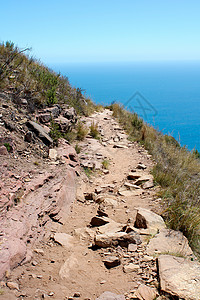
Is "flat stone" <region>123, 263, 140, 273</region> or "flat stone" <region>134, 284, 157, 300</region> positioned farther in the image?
"flat stone" <region>123, 263, 140, 273</region>

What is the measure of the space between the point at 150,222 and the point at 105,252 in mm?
927

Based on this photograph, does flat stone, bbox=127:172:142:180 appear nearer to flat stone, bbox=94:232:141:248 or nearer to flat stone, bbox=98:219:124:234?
flat stone, bbox=98:219:124:234

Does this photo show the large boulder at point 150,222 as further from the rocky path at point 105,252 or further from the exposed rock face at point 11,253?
the exposed rock face at point 11,253

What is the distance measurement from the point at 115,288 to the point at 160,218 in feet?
5.63

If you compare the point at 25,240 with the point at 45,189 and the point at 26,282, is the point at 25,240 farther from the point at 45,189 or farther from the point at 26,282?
the point at 45,189

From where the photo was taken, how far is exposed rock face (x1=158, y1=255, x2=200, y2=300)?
2.50m

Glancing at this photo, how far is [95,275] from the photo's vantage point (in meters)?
3.00

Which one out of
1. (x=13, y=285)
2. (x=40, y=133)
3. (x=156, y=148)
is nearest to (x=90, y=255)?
(x=13, y=285)

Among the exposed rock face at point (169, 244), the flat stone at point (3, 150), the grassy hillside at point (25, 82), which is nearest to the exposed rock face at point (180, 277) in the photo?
the exposed rock face at point (169, 244)

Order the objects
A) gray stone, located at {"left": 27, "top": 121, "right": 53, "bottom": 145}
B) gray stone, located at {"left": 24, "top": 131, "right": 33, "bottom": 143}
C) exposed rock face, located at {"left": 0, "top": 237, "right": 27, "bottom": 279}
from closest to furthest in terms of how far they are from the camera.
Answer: exposed rock face, located at {"left": 0, "top": 237, "right": 27, "bottom": 279}
gray stone, located at {"left": 24, "top": 131, "right": 33, "bottom": 143}
gray stone, located at {"left": 27, "top": 121, "right": 53, "bottom": 145}

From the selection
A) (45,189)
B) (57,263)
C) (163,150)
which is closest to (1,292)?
(57,263)

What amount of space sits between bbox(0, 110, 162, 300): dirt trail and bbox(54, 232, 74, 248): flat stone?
0.02 metres

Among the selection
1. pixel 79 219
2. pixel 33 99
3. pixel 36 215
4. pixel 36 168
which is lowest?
pixel 79 219

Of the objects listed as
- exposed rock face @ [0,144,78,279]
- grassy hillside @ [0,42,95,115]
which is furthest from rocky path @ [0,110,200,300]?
grassy hillside @ [0,42,95,115]
